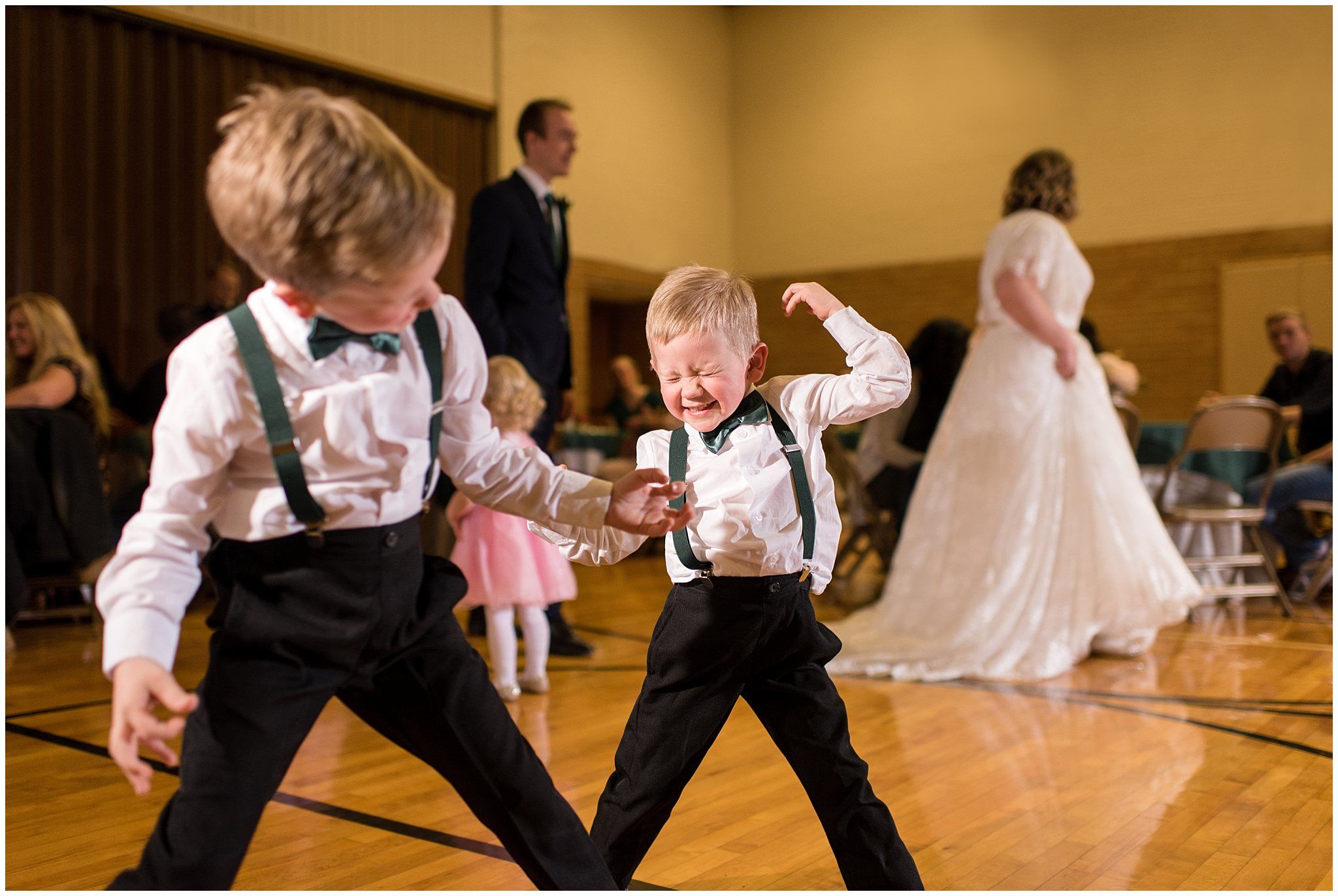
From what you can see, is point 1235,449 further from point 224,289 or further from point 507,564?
point 224,289

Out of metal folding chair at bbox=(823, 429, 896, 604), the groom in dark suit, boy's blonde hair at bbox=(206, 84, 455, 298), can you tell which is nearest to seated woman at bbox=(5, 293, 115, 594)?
the groom in dark suit

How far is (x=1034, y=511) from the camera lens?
13.6ft

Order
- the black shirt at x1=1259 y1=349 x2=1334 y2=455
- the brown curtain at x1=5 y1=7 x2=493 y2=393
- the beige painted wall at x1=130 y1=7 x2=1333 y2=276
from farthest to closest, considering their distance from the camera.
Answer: the beige painted wall at x1=130 y1=7 x2=1333 y2=276 → the brown curtain at x1=5 y1=7 x2=493 y2=393 → the black shirt at x1=1259 y1=349 x2=1334 y2=455

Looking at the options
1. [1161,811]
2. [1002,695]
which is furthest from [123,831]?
[1002,695]

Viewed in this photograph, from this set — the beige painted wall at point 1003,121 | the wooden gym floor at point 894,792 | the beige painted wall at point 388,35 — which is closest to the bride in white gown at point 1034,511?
the wooden gym floor at point 894,792

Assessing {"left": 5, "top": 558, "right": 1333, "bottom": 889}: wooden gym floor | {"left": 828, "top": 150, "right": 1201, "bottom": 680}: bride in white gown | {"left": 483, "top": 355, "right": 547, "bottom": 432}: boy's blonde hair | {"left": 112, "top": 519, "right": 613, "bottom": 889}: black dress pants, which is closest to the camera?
{"left": 112, "top": 519, "right": 613, "bottom": 889}: black dress pants

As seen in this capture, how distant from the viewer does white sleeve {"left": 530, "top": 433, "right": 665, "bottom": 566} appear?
1.51m

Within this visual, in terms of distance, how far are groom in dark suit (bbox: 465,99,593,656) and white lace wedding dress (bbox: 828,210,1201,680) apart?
1.35m

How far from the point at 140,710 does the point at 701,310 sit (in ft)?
2.77

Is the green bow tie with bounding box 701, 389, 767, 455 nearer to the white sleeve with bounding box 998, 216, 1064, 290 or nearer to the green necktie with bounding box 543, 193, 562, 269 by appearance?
the white sleeve with bounding box 998, 216, 1064, 290

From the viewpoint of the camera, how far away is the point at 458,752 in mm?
1321

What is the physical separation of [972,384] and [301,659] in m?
3.47

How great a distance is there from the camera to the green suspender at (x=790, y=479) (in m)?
1.60

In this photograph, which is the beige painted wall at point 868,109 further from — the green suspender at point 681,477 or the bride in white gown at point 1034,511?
the green suspender at point 681,477
